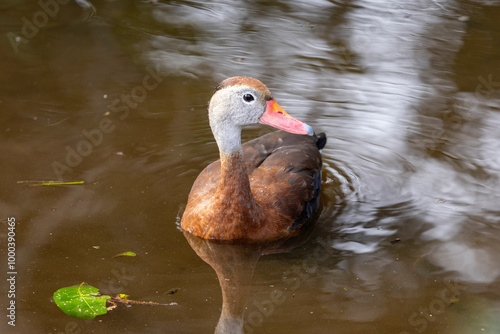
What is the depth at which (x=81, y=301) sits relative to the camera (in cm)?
424

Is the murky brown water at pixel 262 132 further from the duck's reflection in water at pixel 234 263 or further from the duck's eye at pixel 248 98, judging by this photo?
the duck's eye at pixel 248 98

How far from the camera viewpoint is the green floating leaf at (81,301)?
4156 mm

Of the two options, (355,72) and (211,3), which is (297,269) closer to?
(355,72)

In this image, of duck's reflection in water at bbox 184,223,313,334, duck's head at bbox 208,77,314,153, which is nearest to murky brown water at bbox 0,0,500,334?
duck's reflection in water at bbox 184,223,313,334

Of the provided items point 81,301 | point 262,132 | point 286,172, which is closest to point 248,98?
point 286,172

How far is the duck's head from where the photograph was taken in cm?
482

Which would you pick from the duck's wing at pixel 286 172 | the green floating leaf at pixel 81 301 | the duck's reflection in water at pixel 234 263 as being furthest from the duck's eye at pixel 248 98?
the green floating leaf at pixel 81 301

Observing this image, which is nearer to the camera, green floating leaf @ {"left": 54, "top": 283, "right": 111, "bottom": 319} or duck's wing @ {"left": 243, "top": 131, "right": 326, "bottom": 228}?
green floating leaf @ {"left": 54, "top": 283, "right": 111, "bottom": 319}

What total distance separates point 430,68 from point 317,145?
2.40 meters

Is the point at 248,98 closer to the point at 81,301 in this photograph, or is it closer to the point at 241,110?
the point at 241,110

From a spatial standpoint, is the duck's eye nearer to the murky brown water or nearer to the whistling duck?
the whistling duck

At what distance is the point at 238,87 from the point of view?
4.81 m

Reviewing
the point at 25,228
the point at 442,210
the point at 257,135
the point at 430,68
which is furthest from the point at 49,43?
the point at 442,210

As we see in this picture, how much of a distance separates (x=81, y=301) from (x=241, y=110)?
1.74 meters
